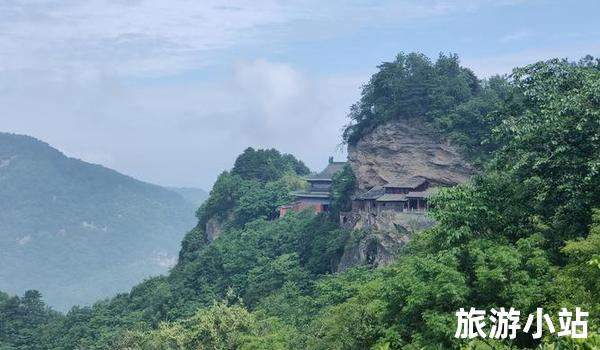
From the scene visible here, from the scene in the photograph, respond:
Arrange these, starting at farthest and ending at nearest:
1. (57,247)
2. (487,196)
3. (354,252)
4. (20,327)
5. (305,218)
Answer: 1. (57,247)
2. (20,327)
3. (305,218)
4. (354,252)
5. (487,196)

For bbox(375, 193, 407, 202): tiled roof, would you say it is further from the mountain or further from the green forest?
the mountain

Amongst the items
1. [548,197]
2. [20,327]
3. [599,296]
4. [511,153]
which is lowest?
[20,327]

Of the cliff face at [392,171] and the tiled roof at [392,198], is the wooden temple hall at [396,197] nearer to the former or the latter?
the tiled roof at [392,198]

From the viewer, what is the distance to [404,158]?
3212cm

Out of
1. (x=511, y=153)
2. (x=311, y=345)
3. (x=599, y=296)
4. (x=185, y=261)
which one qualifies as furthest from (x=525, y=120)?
(x=185, y=261)

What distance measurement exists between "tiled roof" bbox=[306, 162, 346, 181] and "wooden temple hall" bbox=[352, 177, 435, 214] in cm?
1358

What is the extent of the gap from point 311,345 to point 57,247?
129255 millimetres

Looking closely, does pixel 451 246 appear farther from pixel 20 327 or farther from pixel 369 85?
pixel 20 327

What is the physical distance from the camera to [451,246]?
14.0 meters

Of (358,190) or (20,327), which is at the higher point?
(358,190)

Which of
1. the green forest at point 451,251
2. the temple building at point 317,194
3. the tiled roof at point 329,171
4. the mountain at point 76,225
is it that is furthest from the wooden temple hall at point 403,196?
the mountain at point 76,225

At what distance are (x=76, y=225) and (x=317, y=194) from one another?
114 meters

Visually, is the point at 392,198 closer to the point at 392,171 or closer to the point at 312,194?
the point at 392,171

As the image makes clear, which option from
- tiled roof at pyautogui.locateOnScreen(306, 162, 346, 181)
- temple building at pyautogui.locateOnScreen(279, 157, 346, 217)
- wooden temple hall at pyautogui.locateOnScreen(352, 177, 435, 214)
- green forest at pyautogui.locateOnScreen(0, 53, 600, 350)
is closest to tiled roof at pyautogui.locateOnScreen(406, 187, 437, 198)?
wooden temple hall at pyautogui.locateOnScreen(352, 177, 435, 214)
